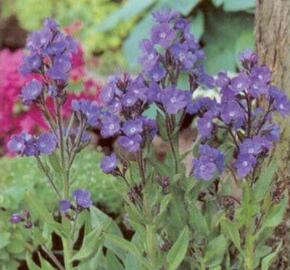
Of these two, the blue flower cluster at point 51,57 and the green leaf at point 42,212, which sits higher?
the blue flower cluster at point 51,57

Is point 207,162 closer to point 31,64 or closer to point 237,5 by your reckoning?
point 31,64

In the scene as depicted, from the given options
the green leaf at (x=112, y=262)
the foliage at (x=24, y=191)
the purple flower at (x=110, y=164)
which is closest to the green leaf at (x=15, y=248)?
the foliage at (x=24, y=191)

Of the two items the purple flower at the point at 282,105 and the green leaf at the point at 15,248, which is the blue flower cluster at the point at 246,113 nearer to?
the purple flower at the point at 282,105

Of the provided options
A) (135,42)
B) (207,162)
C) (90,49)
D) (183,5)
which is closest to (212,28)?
(183,5)

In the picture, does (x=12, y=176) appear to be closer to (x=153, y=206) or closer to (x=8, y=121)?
(x=8, y=121)

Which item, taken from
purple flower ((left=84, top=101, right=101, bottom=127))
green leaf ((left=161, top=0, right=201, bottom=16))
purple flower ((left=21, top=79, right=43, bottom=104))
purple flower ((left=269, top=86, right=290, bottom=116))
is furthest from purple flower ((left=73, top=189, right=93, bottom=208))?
green leaf ((left=161, top=0, right=201, bottom=16))
